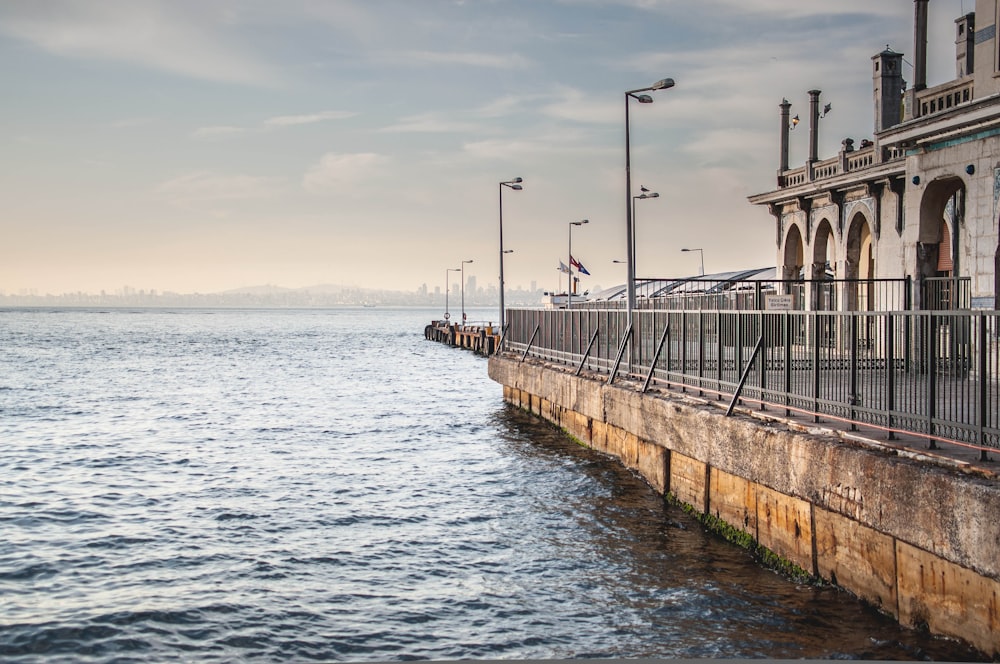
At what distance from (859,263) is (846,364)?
69.2ft

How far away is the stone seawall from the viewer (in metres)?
8.14

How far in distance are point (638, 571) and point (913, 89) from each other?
14.0 metres

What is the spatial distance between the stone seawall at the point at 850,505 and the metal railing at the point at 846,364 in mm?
475

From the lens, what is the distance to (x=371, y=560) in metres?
13.3

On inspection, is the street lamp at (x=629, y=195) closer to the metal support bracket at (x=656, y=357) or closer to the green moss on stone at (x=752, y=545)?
the metal support bracket at (x=656, y=357)

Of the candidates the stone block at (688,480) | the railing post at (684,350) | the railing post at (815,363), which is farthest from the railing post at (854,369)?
the railing post at (684,350)

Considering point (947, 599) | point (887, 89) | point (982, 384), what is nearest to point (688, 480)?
point (947, 599)

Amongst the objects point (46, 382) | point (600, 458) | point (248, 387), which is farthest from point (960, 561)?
point (46, 382)

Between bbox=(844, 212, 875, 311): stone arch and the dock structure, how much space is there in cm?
2604

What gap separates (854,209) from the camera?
29578 mm

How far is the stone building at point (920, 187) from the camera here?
58.7ft

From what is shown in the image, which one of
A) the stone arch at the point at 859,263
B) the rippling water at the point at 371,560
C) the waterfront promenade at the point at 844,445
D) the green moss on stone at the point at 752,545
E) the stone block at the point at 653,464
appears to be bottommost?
the rippling water at the point at 371,560

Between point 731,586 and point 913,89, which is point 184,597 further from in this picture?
point 913,89

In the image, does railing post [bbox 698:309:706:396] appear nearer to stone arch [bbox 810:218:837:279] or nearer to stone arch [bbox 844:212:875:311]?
stone arch [bbox 844:212:875:311]
